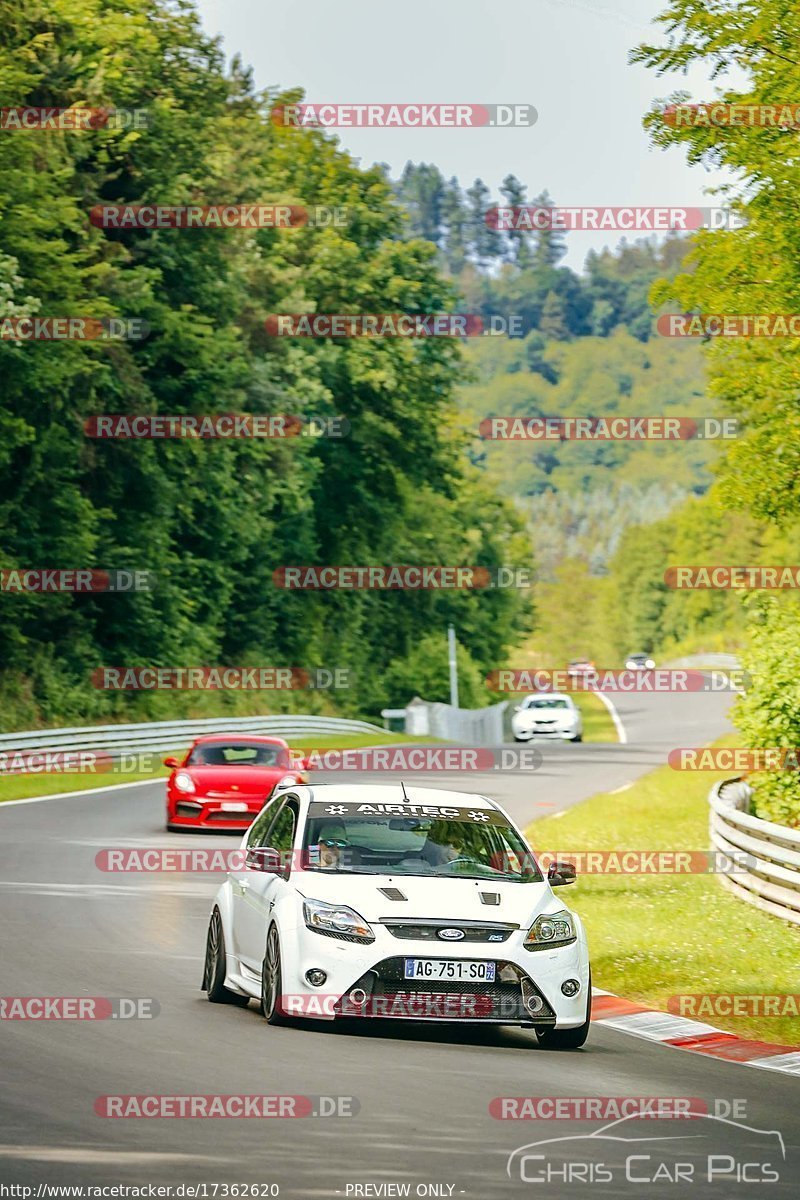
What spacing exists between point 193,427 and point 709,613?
13678 centimetres

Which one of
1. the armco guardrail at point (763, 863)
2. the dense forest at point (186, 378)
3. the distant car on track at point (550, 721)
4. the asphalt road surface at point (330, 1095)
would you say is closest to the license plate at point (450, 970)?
the asphalt road surface at point (330, 1095)

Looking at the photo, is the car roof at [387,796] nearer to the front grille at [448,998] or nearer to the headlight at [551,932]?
the headlight at [551,932]

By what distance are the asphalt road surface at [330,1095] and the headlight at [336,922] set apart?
0.57m

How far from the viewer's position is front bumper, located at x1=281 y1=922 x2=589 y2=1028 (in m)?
11.1

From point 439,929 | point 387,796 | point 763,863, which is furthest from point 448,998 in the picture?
point 763,863

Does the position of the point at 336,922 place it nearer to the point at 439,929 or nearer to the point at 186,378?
the point at 439,929

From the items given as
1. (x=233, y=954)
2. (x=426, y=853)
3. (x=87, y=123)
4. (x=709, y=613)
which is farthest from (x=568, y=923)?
(x=709, y=613)

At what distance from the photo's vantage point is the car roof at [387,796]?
41.0 feet

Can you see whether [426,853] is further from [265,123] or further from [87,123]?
[265,123]

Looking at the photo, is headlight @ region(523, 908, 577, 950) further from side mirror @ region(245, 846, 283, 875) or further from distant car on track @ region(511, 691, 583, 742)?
distant car on track @ region(511, 691, 583, 742)

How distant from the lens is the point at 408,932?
11133mm

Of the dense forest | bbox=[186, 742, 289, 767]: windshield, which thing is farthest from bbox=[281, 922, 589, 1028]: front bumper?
the dense forest

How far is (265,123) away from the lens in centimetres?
7075

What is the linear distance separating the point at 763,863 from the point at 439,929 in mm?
8662
